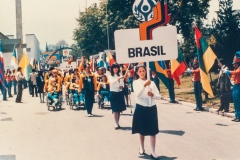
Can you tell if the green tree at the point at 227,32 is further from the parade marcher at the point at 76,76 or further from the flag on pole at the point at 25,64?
the flag on pole at the point at 25,64

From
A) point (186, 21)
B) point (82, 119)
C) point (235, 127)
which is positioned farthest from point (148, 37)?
point (186, 21)

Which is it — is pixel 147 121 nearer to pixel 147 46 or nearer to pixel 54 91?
pixel 147 46

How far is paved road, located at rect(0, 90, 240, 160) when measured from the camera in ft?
26.1

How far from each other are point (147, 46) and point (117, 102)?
4006 mm

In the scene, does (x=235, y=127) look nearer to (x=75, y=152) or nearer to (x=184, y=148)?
(x=184, y=148)

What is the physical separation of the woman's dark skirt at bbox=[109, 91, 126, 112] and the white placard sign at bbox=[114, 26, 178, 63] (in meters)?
3.89

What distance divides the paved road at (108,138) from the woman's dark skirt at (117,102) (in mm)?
611

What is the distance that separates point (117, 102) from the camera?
11.1m

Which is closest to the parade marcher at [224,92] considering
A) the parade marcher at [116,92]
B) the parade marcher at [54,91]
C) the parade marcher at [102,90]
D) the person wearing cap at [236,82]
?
the person wearing cap at [236,82]

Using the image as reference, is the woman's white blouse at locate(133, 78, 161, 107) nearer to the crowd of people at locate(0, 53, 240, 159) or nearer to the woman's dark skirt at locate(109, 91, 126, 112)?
the crowd of people at locate(0, 53, 240, 159)

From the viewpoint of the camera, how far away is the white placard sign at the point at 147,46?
7266 mm

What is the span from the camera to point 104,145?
29.3 feet

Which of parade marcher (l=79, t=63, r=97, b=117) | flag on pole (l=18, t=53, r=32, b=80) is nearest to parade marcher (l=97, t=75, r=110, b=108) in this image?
parade marcher (l=79, t=63, r=97, b=117)

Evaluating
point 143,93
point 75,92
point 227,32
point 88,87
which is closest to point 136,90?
point 143,93
